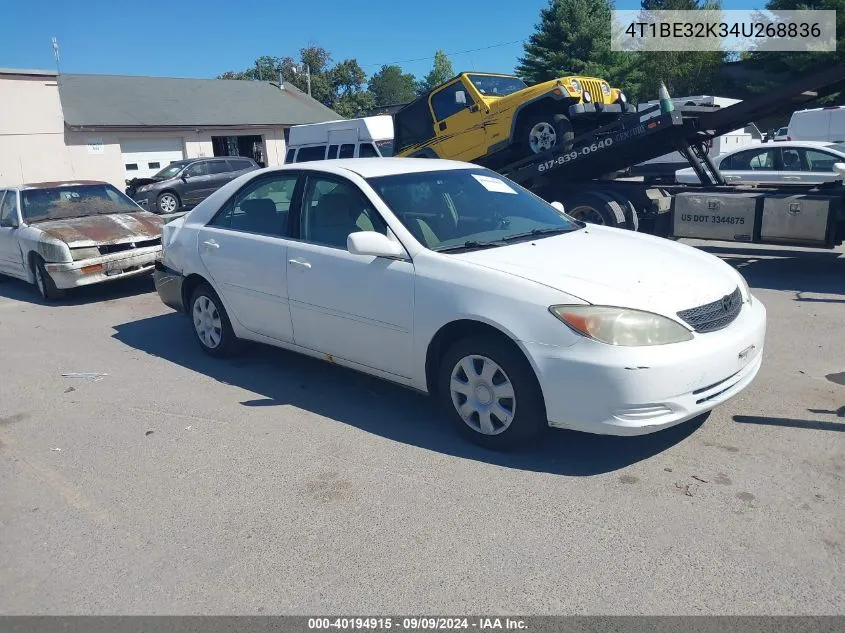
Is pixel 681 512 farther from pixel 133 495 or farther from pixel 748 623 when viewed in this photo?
pixel 133 495

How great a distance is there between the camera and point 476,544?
3273 millimetres

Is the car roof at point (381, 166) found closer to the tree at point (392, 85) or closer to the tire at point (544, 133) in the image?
the tire at point (544, 133)

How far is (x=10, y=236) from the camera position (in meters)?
9.75

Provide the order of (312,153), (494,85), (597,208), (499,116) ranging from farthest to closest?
1. (312,153)
2. (494,85)
3. (499,116)
4. (597,208)

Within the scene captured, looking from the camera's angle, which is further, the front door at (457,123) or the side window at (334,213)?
the front door at (457,123)

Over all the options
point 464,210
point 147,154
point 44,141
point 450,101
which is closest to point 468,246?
point 464,210

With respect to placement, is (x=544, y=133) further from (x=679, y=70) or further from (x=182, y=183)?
(x=679, y=70)

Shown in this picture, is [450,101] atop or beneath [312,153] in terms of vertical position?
atop

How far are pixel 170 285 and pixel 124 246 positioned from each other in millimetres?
3271

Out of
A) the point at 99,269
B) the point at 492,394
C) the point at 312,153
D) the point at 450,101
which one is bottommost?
the point at 492,394

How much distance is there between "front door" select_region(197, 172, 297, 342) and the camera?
5.29 meters

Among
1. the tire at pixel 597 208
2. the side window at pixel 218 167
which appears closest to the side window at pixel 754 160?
the tire at pixel 597 208

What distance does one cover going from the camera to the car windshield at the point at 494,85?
11852 mm

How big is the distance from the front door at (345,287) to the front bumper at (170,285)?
1.66 meters
